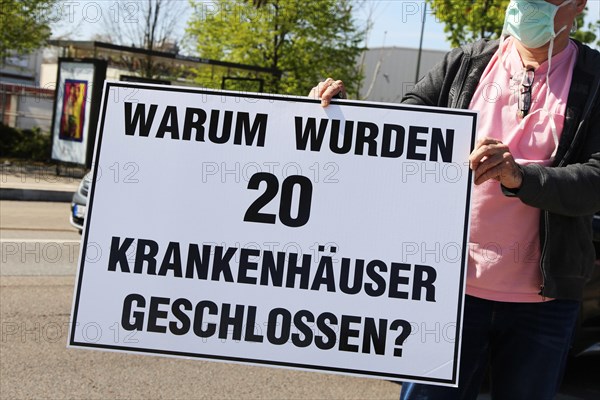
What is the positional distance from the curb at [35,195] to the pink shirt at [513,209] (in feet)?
40.1

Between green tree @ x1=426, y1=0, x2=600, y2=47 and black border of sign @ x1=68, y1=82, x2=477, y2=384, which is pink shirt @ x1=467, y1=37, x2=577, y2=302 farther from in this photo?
green tree @ x1=426, y1=0, x2=600, y2=47

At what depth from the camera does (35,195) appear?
13.6m

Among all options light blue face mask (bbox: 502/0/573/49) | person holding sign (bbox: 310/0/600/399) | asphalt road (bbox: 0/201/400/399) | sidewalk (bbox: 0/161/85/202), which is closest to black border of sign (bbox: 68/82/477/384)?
person holding sign (bbox: 310/0/600/399)

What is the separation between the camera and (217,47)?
2138cm

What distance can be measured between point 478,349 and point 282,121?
0.93 metres

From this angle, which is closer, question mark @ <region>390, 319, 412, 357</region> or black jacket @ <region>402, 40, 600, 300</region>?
black jacket @ <region>402, 40, 600, 300</region>

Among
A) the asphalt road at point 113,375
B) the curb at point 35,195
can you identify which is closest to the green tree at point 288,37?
the curb at point 35,195

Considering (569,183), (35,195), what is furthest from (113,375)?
(35,195)

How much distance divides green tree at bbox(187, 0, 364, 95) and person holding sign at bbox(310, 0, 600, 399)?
1762 cm

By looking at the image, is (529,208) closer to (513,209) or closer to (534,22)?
(513,209)

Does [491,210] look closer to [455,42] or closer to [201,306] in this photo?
[201,306]

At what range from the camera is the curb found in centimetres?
1327

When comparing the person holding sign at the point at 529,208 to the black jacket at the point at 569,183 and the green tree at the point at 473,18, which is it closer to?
the black jacket at the point at 569,183

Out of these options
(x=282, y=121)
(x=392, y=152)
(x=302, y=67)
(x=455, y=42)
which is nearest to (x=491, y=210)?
(x=392, y=152)
